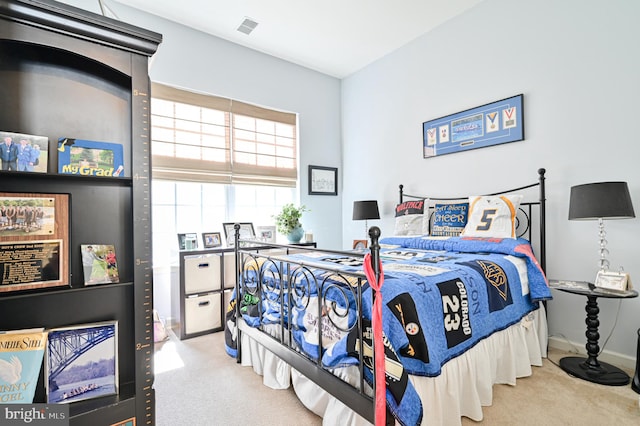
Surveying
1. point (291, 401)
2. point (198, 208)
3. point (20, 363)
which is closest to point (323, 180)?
point (198, 208)

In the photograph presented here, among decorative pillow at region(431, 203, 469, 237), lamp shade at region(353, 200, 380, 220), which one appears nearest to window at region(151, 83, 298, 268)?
lamp shade at region(353, 200, 380, 220)

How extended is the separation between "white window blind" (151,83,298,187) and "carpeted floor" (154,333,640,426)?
74.5 inches

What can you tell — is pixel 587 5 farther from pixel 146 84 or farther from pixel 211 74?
pixel 211 74

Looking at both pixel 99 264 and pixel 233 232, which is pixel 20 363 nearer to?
pixel 99 264

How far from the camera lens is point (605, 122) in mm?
2238

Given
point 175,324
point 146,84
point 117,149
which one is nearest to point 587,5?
point 146,84

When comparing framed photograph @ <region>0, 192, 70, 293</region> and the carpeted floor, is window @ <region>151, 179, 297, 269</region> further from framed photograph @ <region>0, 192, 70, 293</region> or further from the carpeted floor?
framed photograph @ <region>0, 192, 70, 293</region>

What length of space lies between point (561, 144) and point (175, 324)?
3694mm

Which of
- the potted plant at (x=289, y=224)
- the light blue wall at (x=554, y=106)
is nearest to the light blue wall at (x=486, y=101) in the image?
the light blue wall at (x=554, y=106)

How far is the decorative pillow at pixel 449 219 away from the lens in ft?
8.97

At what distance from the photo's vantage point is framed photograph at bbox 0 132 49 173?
949 mm

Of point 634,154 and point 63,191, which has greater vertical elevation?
point 634,154

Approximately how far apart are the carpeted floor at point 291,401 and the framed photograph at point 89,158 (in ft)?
4.35

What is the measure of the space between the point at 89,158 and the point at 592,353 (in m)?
2.96
